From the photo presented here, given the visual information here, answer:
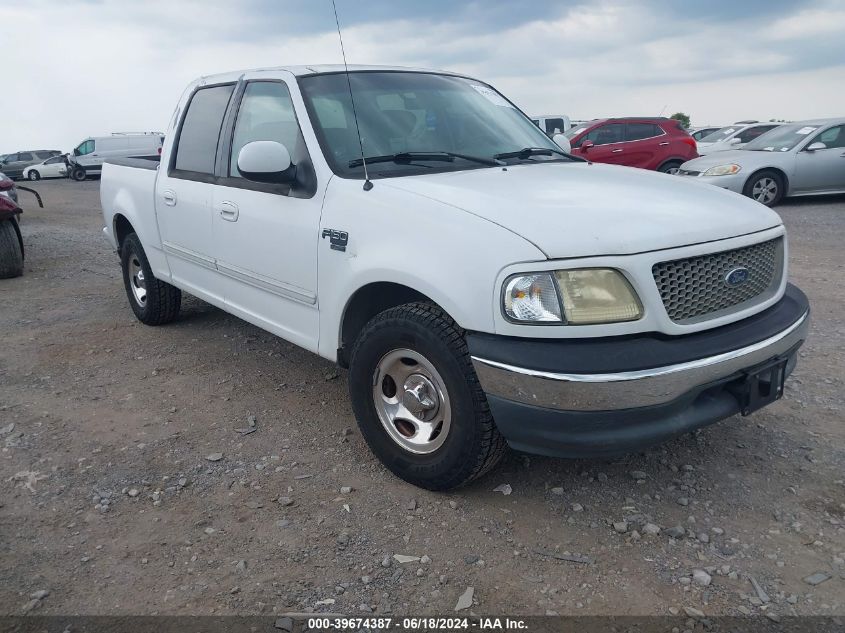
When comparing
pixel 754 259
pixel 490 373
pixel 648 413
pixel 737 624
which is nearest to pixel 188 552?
pixel 490 373

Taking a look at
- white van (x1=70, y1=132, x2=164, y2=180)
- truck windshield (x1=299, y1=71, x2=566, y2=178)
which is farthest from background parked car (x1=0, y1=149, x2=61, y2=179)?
truck windshield (x1=299, y1=71, x2=566, y2=178)

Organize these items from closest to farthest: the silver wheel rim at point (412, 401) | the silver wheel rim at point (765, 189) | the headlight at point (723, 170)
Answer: the silver wheel rim at point (412, 401)
the headlight at point (723, 170)
the silver wheel rim at point (765, 189)

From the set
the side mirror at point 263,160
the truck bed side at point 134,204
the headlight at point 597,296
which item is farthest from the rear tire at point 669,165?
the headlight at point 597,296

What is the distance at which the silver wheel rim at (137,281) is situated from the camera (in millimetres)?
5676

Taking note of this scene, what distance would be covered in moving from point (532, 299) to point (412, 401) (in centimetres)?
77

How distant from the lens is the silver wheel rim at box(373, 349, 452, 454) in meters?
2.92

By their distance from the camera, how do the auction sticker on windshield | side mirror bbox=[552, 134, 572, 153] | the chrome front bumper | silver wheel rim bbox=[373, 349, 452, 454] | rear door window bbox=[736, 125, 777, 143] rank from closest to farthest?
the chrome front bumper
silver wheel rim bbox=[373, 349, 452, 454]
the auction sticker on windshield
side mirror bbox=[552, 134, 572, 153]
rear door window bbox=[736, 125, 777, 143]

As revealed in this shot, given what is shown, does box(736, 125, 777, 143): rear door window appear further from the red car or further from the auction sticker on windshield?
the auction sticker on windshield

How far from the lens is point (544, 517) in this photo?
2.93 meters

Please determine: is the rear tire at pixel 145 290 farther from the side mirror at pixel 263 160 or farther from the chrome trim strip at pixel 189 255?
the side mirror at pixel 263 160

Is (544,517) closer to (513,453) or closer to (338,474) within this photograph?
(513,453)

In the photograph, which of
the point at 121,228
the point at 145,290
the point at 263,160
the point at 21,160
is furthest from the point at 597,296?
the point at 21,160

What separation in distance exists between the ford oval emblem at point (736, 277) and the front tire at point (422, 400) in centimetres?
108

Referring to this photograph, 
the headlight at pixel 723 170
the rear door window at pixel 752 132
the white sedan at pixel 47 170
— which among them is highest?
the rear door window at pixel 752 132
